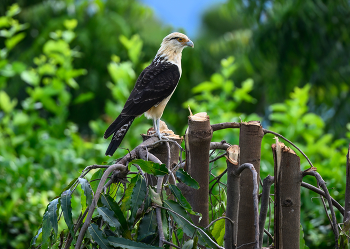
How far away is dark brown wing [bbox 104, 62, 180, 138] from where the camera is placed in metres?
2.56

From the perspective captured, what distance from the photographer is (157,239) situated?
1249 mm

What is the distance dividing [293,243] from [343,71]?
6162 mm

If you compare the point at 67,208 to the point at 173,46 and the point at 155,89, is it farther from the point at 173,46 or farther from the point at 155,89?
the point at 173,46

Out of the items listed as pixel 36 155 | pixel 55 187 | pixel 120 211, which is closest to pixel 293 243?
pixel 120 211

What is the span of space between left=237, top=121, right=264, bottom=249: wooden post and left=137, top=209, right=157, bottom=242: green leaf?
49cm

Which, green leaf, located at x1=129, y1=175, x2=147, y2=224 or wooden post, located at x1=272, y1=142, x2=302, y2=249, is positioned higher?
wooden post, located at x1=272, y1=142, x2=302, y2=249

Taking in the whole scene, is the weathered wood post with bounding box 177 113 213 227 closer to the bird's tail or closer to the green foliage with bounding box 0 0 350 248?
the green foliage with bounding box 0 0 350 248

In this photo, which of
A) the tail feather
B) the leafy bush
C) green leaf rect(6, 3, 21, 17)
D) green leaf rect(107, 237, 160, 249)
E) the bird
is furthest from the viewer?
green leaf rect(6, 3, 21, 17)

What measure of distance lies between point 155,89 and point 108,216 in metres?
1.60

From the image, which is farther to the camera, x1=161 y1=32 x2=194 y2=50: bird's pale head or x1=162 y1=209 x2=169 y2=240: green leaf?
x1=161 y1=32 x2=194 y2=50: bird's pale head

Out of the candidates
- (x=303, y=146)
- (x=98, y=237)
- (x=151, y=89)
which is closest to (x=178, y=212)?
(x=98, y=237)

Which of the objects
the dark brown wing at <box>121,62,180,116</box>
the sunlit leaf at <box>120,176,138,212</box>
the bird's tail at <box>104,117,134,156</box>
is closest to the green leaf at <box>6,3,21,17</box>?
the dark brown wing at <box>121,62,180,116</box>

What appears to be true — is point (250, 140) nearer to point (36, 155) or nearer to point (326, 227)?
point (326, 227)

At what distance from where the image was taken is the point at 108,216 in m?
1.21
